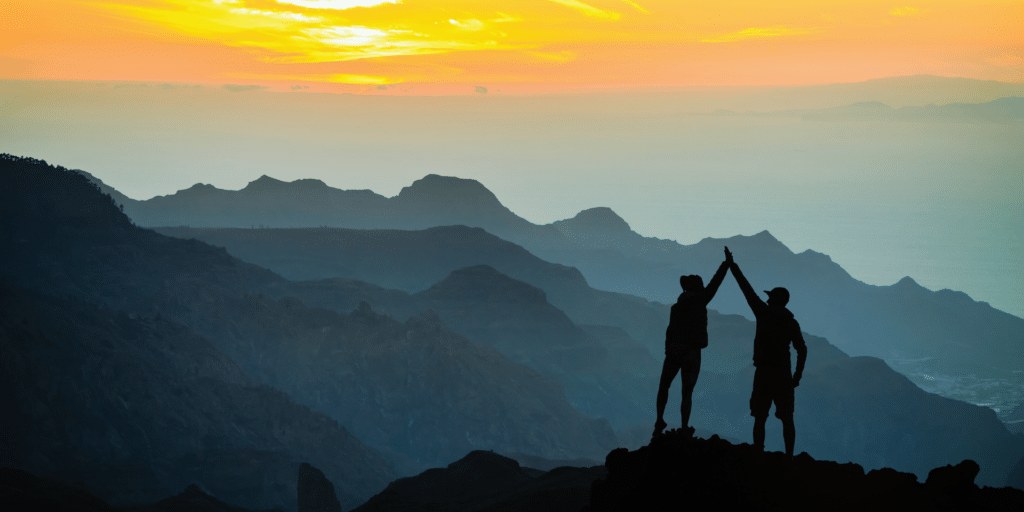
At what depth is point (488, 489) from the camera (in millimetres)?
82625

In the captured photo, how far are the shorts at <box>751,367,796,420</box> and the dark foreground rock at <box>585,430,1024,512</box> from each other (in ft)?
3.63

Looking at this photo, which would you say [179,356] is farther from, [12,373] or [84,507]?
[84,507]

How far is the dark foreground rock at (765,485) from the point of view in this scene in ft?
59.8

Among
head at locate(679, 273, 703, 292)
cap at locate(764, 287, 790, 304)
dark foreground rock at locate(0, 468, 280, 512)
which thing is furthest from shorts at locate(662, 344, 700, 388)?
dark foreground rock at locate(0, 468, 280, 512)

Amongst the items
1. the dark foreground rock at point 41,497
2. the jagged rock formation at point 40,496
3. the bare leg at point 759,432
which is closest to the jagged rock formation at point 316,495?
the dark foreground rock at point 41,497

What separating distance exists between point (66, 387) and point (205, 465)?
91.8 ft

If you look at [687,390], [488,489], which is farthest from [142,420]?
[687,390]

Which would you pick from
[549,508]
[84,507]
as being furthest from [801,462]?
[84,507]

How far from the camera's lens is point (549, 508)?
61.1m

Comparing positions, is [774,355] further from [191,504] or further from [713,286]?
[191,504]

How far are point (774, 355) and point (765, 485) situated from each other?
10.4 feet

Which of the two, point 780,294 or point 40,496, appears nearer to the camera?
point 780,294

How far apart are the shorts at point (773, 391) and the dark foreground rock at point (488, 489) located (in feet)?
126

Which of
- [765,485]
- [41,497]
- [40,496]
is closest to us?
[765,485]
